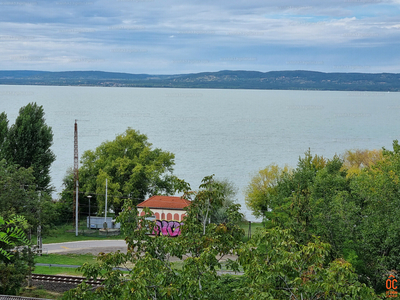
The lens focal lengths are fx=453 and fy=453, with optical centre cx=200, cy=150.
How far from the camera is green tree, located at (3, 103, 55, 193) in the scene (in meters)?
53.7

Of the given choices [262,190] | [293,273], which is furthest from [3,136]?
[293,273]

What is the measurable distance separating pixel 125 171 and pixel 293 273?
4387 centimetres

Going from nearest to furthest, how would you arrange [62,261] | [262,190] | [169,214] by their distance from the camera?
[62,261], [169,214], [262,190]

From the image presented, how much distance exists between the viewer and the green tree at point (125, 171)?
53781 mm

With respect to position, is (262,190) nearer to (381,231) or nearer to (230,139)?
(381,231)

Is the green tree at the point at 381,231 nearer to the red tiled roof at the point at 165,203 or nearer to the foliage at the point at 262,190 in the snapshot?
the red tiled roof at the point at 165,203

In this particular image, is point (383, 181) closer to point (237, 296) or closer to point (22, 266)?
point (237, 296)

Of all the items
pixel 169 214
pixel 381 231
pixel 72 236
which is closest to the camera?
pixel 381 231

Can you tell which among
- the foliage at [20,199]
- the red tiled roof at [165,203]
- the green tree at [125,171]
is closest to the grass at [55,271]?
the foliage at [20,199]

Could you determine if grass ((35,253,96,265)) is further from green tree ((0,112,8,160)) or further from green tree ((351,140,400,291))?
green tree ((351,140,400,291))

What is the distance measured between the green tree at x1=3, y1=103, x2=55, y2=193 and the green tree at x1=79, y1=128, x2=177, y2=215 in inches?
183

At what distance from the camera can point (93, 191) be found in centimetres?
5622

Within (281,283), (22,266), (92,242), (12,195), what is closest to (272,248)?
(281,283)

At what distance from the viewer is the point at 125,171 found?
181ft
